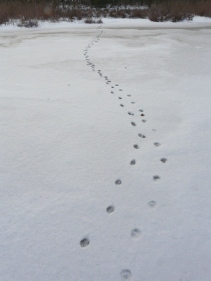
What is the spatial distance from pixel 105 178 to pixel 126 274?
644mm

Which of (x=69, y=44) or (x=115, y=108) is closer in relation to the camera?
(x=115, y=108)

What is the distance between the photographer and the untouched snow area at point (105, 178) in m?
1.12

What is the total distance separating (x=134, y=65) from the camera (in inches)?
153

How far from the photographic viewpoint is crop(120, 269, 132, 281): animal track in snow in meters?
1.05

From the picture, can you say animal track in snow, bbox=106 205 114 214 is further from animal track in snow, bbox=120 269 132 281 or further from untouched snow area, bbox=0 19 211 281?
animal track in snow, bbox=120 269 132 281

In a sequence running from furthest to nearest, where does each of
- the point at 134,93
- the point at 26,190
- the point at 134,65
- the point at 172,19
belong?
the point at 172,19 → the point at 134,65 → the point at 134,93 → the point at 26,190

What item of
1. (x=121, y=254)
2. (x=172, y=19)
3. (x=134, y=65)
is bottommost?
(x=121, y=254)

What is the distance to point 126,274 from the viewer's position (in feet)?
3.48

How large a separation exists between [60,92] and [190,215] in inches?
83.1

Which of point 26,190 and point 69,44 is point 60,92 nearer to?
point 26,190

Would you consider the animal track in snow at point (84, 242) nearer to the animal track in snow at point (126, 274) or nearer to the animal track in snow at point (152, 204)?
the animal track in snow at point (126, 274)

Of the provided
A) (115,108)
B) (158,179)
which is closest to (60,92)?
(115,108)

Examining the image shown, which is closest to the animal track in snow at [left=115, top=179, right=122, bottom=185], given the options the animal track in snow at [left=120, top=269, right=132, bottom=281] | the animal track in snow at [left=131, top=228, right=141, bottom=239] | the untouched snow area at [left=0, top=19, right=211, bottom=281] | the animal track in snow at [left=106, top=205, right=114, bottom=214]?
the untouched snow area at [left=0, top=19, right=211, bottom=281]

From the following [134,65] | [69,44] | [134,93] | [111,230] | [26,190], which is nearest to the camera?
[111,230]
